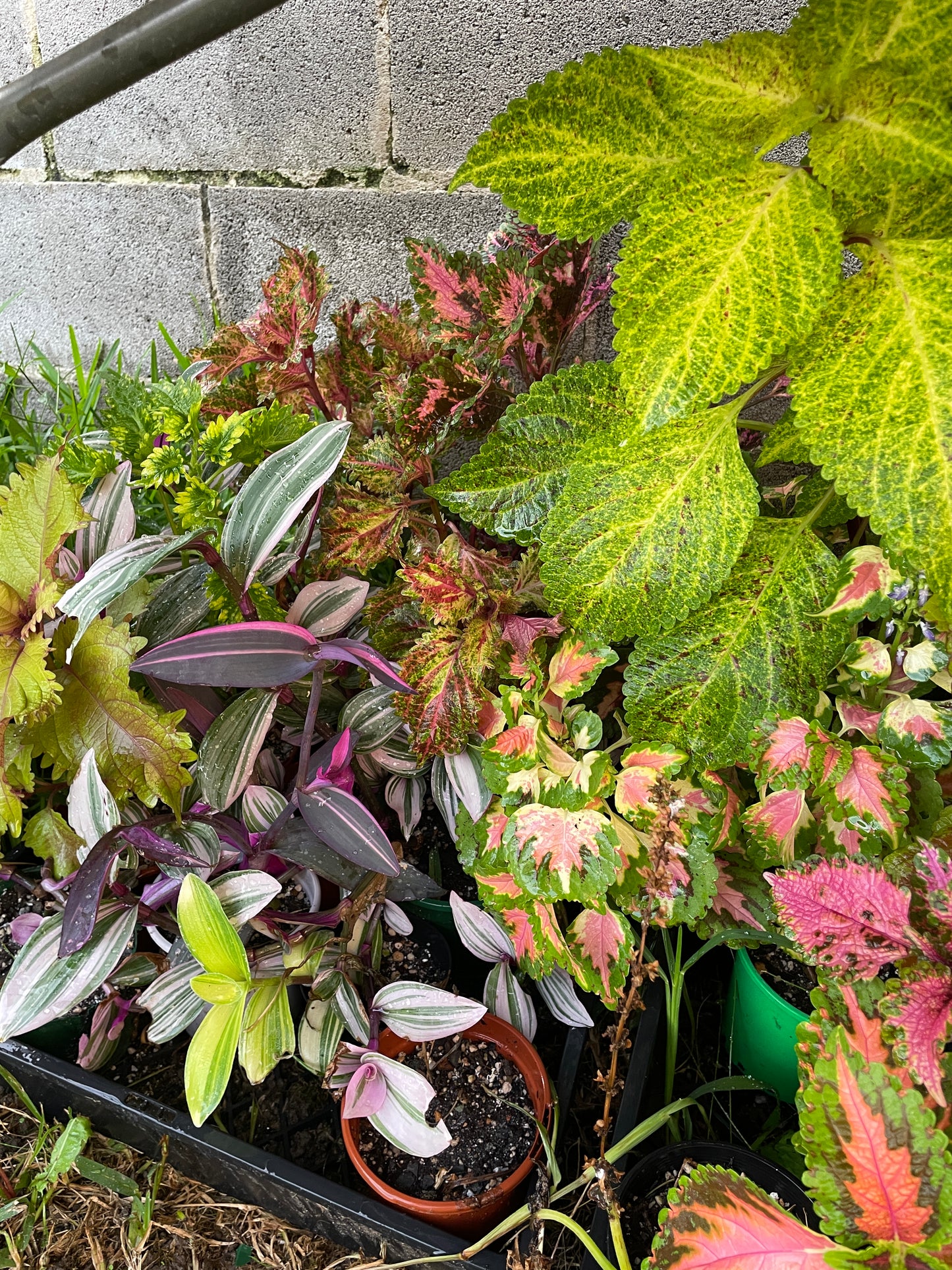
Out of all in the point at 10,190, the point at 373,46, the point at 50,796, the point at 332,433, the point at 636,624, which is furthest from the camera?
the point at 10,190

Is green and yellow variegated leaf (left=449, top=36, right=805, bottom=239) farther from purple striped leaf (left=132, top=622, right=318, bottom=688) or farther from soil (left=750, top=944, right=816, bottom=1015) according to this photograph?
soil (left=750, top=944, right=816, bottom=1015)

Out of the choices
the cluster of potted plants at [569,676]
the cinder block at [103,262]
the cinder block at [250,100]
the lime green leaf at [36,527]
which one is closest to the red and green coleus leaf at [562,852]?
the cluster of potted plants at [569,676]

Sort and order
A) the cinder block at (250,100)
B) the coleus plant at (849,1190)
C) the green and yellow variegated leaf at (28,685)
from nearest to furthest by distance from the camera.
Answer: the coleus plant at (849,1190)
the green and yellow variegated leaf at (28,685)
the cinder block at (250,100)

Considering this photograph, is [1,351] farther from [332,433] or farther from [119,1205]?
[119,1205]

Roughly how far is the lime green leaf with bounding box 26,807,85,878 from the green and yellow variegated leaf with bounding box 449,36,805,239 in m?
0.66

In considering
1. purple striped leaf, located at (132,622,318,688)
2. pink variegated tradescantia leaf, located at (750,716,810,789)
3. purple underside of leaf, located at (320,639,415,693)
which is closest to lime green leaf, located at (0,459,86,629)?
purple striped leaf, located at (132,622,318,688)

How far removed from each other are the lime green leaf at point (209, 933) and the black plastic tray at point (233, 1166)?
28 cm

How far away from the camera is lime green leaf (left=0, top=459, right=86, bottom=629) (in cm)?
73

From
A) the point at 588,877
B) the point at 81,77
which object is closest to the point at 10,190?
the point at 81,77

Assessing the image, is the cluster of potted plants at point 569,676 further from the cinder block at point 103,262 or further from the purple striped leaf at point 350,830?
the cinder block at point 103,262

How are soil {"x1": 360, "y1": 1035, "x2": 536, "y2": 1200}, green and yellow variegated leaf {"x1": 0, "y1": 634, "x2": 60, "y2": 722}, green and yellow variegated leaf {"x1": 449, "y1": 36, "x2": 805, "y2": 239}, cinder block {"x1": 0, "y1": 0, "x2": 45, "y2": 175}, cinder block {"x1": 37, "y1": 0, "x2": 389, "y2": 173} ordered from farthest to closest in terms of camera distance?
1. cinder block {"x1": 0, "y1": 0, "x2": 45, "y2": 175}
2. cinder block {"x1": 37, "y1": 0, "x2": 389, "y2": 173}
3. soil {"x1": 360, "y1": 1035, "x2": 536, "y2": 1200}
4. green and yellow variegated leaf {"x1": 0, "y1": 634, "x2": 60, "y2": 722}
5. green and yellow variegated leaf {"x1": 449, "y1": 36, "x2": 805, "y2": 239}

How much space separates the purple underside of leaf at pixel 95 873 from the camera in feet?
2.28

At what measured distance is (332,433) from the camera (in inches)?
30.5

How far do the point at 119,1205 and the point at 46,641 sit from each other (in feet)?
2.17
